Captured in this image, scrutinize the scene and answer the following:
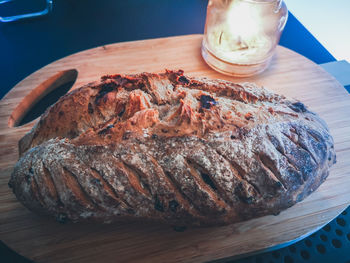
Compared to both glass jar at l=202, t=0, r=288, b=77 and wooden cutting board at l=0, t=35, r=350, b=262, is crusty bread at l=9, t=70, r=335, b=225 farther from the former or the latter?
glass jar at l=202, t=0, r=288, b=77

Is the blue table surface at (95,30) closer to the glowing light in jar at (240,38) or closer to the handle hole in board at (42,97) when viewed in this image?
the handle hole in board at (42,97)

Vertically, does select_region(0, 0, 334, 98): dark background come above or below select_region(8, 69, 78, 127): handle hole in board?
above

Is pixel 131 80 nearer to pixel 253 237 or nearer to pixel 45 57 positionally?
pixel 253 237

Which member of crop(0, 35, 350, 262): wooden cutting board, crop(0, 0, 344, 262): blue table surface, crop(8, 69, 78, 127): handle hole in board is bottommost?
crop(0, 35, 350, 262): wooden cutting board

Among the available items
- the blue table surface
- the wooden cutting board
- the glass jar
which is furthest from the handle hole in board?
the glass jar

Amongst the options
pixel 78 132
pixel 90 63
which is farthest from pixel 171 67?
pixel 78 132

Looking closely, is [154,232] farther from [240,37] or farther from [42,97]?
[240,37]
